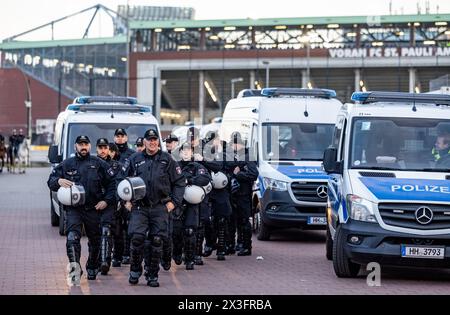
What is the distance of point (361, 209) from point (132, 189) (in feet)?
9.77

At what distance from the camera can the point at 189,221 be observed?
1505cm

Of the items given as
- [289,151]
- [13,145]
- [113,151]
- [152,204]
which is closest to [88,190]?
[152,204]

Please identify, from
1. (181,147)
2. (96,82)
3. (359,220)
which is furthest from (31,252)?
(96,82)

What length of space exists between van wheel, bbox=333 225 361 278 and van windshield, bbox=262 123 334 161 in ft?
20.2

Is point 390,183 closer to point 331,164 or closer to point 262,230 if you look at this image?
point 331,164

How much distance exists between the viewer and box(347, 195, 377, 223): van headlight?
44.7ft

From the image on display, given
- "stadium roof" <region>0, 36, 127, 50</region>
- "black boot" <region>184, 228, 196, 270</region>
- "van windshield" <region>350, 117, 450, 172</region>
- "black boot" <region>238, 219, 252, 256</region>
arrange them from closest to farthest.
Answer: "van windshield" <region>350, 117, 450, 172</region> < "black boot" <region>184, 228, 196, 270</region> < "black boot" <region>238, 219, 252, 256</region> < "stadium roof" <region>0, 36, 127, 50</region>

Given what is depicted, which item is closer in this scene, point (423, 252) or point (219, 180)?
point (423, 252)

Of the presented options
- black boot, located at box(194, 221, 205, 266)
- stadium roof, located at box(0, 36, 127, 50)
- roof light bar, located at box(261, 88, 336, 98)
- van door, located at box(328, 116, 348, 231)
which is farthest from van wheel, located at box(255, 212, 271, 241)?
stadium roof, located at box(0, 36, 127, 50)

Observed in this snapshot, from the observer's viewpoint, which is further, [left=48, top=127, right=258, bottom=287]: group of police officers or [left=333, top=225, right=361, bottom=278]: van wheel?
[left=333, top=225, right=361, bottom=278]: van wheel

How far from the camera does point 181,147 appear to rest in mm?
15594

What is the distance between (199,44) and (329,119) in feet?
239

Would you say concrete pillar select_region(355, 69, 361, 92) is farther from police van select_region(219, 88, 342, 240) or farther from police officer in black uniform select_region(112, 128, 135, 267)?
police officer in black uniform select_region(112, 128, 135, 267)

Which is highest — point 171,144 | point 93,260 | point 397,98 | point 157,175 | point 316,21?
point 316,21
